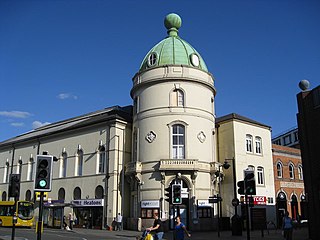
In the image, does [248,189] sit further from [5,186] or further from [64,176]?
[5,186]

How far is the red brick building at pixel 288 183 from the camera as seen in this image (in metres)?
40.9

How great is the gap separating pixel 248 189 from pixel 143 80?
890 inches

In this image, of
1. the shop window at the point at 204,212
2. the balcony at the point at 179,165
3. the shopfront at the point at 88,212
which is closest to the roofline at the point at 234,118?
the balcony at the point at 179,165

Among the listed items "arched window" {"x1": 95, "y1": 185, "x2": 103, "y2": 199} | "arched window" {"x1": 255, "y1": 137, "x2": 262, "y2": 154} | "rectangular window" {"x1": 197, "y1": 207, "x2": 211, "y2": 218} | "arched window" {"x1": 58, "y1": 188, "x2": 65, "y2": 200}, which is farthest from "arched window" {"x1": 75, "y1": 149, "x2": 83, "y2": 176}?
"arched window" {"x1": 255, "y1": 137, "x2": 262, "y2": 154}

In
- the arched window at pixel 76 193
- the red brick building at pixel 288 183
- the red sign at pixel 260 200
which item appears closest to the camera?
the red sign at pixel 260 200

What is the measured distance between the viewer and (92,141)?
126ft

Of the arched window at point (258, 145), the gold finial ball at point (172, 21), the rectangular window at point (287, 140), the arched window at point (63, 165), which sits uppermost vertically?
the gold finial ball at point (172, 21)

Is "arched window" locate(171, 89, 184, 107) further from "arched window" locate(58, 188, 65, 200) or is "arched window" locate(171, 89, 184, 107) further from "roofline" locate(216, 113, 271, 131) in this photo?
"arched window" locate(58, 188, 65, 200)

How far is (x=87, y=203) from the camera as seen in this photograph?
1435 inches

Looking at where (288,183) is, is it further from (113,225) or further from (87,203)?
(87,203)

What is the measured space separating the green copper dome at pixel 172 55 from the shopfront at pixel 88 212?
13.9 meters

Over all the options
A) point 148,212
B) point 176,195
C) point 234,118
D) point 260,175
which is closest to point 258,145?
point 260,175

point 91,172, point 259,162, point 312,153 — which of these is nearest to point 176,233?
point 312,153

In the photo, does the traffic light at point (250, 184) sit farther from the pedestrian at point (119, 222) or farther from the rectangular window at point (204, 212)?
the pedestrian at point (119, 222)
